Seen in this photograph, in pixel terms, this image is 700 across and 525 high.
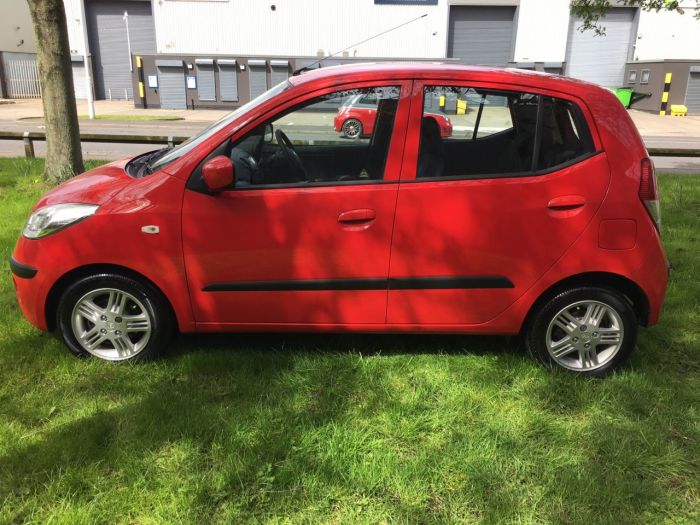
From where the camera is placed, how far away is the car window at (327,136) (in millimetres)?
3326

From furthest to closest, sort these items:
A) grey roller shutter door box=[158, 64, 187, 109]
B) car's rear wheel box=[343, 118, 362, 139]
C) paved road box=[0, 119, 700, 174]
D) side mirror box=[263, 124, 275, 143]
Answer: grey roller shutter door box=[158, 64, 187, 109], paved road box=[0, 119, 700, 174], car's rear wheel box=[343, 118, 362, 139], side mirror box=[263, 124, 275, 143]

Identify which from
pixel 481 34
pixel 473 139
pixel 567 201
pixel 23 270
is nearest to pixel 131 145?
pixel 23 270

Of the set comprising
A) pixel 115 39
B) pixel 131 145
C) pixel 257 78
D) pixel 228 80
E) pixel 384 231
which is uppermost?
pixel 115 39

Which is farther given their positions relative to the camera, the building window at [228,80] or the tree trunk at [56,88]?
the building window at [228,80]

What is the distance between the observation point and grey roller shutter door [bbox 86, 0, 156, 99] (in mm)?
33969

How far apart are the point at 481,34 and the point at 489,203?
32.2 meters

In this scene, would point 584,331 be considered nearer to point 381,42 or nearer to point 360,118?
point 360,118

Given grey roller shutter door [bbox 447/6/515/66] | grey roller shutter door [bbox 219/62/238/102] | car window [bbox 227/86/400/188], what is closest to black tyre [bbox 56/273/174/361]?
car window [bbox 227/86/400/188]

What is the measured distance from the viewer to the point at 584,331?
346cm

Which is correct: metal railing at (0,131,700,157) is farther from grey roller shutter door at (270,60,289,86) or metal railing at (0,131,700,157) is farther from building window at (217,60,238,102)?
building window at (217,60,238,102)

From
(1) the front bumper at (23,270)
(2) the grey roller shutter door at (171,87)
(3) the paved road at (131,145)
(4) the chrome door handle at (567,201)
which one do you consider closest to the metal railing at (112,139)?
(3) the paved road at (131,145)

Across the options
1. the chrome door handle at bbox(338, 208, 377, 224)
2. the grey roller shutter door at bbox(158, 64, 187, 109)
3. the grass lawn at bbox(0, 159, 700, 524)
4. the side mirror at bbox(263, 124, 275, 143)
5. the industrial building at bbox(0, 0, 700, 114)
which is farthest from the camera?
the grey roller shutter door at bbox(158, 64, 187, 109)

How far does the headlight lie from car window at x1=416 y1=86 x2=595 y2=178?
6.44 feet

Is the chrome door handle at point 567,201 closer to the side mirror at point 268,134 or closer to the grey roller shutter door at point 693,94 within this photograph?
the side mirror at point 268,134
